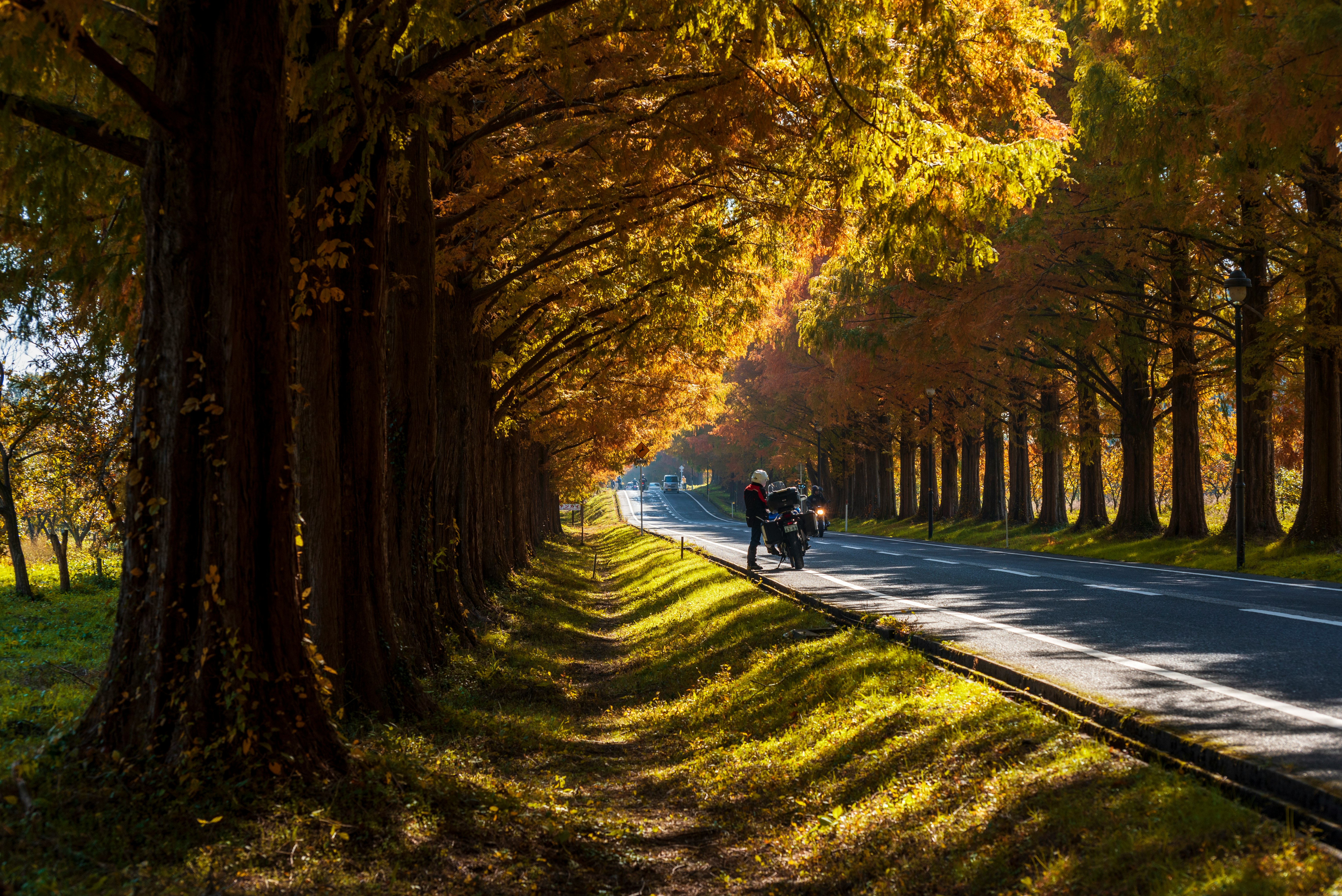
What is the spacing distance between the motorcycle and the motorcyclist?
0.14 m

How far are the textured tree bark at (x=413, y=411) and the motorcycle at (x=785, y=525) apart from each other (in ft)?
36.1

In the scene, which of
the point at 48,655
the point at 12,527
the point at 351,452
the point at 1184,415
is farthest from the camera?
the point at 1184,415

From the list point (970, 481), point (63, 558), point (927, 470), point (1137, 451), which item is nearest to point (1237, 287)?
point (1137, 451)

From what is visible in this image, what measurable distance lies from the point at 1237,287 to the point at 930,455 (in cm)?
2901

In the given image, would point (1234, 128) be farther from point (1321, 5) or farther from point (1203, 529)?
point (1203, 529)

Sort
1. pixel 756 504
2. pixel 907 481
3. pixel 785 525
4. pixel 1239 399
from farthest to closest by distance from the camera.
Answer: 1. pixel 907 481
2. pixel 785 525
3. pixel 756 504
4. pixel 1239 399

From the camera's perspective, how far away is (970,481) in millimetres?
47219

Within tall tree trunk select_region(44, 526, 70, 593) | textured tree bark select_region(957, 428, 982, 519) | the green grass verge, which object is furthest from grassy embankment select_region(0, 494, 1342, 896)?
textured tree bark select_region(957, 428, 982, 519)

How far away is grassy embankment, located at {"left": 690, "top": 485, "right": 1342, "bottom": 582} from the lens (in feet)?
61.3

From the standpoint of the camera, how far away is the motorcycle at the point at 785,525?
70.3 ft

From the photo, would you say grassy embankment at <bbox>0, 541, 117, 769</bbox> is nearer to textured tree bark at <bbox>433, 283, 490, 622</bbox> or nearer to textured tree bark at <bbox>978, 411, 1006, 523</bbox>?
textured tree bark at <bbox>433, 283, 490, 622</bbox>

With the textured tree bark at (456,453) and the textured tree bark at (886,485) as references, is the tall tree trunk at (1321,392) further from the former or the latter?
the textured tree bark at (886,485)

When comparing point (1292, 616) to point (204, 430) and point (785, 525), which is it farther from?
point (785, 525)

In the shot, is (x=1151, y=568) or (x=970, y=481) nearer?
(x=1151, y=568)
